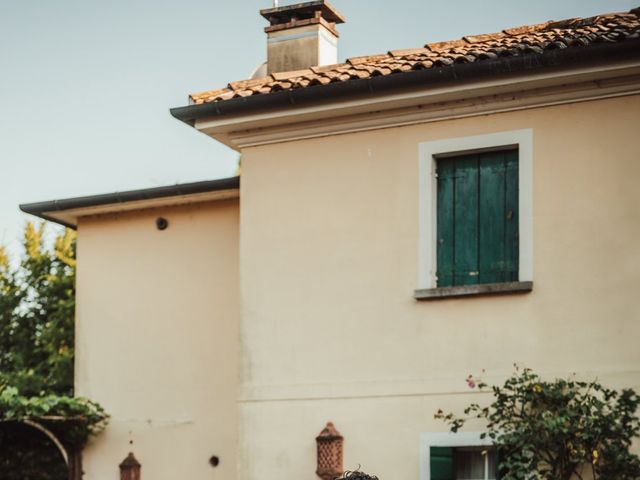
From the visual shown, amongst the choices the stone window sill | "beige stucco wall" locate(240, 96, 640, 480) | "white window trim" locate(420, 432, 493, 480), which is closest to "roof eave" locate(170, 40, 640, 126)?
"beige stucco wall" locate(240, 96, 640, 480)

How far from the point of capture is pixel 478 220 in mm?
15945

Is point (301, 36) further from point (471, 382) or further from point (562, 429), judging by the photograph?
point (562, 429)

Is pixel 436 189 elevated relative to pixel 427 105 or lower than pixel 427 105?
lower

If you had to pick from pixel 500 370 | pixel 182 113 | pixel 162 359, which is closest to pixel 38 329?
pixel 162 359

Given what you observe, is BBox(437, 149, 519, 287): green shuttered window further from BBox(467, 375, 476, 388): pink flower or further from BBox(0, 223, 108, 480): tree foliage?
BBox(0, 223, 108, 480): tree foliage

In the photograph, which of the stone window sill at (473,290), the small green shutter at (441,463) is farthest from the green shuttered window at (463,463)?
the stone window sill at (473,290)

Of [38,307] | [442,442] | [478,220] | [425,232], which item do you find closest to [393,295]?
[425,232]

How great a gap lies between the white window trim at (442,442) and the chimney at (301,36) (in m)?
5.26

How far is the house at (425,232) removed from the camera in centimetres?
1520

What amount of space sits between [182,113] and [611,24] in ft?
15.3

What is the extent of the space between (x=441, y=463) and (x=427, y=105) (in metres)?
3.67

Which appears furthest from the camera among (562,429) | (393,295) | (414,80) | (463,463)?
(393,295)

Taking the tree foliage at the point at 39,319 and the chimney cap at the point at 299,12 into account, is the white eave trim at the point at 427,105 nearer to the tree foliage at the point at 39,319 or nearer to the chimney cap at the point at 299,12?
the chimney cap at the point at 299,12

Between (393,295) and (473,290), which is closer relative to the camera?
(473,290)
